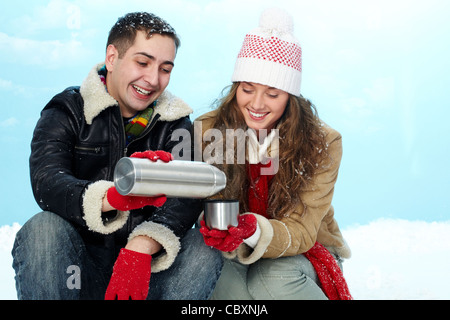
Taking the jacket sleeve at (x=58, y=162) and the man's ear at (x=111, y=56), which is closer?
the jacket sleeve at (x=58, y=162)

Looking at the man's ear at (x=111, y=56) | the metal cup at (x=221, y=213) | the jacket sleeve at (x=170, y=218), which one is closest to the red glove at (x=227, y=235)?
the metal cup at (x=221, y=213)

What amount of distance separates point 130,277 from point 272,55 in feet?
3.17

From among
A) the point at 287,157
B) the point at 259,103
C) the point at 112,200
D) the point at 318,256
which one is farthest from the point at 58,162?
the point at 318,256

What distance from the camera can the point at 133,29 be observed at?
1.95 m

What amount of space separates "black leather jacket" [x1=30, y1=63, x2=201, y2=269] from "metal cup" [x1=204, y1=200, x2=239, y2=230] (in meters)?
0.17

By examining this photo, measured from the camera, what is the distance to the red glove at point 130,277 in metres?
1.62

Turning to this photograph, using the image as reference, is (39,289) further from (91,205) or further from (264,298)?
(264,298)

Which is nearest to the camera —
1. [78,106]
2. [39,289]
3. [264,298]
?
[39,289]

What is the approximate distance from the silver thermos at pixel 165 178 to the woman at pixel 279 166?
0.46 metres

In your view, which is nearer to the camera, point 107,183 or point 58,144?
point 107,183

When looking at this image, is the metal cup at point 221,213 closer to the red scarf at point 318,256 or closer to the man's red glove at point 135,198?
the man's red glove at point 135,198

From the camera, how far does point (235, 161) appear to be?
7.07 feet
